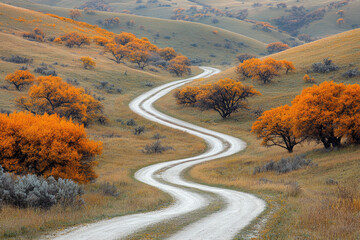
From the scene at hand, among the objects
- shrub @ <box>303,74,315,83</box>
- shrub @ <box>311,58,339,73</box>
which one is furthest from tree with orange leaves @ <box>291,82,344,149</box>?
shrub @ <box>311,58,339,73</box>

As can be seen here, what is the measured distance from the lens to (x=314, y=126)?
25531 millimetres

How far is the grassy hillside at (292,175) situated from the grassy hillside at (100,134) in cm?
623

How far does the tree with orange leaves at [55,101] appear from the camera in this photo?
4450 centimetres

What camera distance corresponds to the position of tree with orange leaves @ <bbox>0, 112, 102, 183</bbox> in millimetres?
17375

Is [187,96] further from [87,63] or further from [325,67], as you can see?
[87,63]

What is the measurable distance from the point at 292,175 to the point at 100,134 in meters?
30.6

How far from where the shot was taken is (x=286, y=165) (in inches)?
971

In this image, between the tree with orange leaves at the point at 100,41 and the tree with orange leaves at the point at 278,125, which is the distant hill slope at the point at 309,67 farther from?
the tree with orange leaves at the point at 100,41

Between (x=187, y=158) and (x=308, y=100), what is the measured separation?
16.2 metres

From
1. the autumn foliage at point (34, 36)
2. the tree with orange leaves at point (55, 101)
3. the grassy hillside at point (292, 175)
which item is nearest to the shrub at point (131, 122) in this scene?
the tree with orange leaves at point (55, 101)

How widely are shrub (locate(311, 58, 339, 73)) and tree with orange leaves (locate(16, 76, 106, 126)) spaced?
47.0m

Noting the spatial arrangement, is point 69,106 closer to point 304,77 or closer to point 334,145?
point 334,145

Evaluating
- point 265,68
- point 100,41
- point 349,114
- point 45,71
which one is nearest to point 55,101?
point 45,71

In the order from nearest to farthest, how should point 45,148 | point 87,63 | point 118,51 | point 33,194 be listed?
point 33,194 < point 45,148 < point 87,63 < point 118,51
